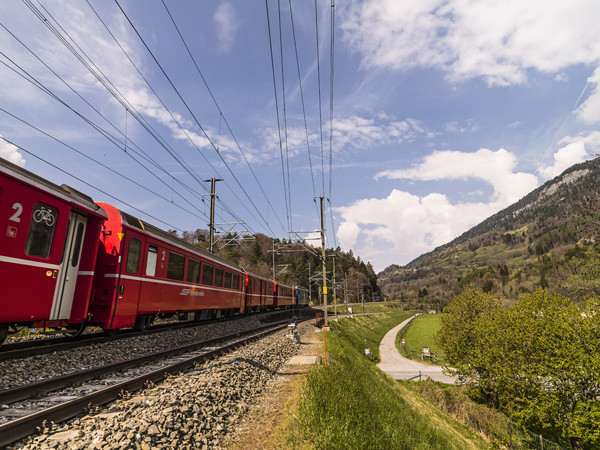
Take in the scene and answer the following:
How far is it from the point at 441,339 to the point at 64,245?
4080 centimetres

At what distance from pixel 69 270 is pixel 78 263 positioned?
345mm

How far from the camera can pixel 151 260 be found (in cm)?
1204

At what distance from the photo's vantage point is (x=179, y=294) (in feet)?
46.4

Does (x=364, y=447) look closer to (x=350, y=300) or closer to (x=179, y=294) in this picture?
(x=179, y=294)

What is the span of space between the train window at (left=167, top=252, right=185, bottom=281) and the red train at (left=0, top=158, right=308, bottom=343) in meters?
0.04

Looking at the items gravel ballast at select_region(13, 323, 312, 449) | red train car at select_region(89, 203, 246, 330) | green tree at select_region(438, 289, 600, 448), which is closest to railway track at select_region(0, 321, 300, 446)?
gravel ballast at select_region(13, 323, 312, 449)

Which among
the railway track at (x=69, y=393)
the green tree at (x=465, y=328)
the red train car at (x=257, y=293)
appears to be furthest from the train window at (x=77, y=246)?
the green tree at (x=465, y=328)

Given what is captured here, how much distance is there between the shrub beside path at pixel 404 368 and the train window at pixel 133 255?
120 feet

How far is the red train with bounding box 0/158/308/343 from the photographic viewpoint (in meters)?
6.66

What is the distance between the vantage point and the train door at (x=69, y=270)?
799 centimetres

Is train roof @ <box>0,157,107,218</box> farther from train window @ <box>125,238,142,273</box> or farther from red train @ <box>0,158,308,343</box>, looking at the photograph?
train window @ <box>125,238,142,273</box>

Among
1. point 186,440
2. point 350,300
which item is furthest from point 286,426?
point 350,300

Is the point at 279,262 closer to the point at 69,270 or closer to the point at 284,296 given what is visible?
the point at 284,296

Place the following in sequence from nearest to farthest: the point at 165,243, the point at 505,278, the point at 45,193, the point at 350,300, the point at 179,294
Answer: the point at 45,193 → the point at 165,243 → the point at 179,294 → the point at 350,300 → the point at 505,278
